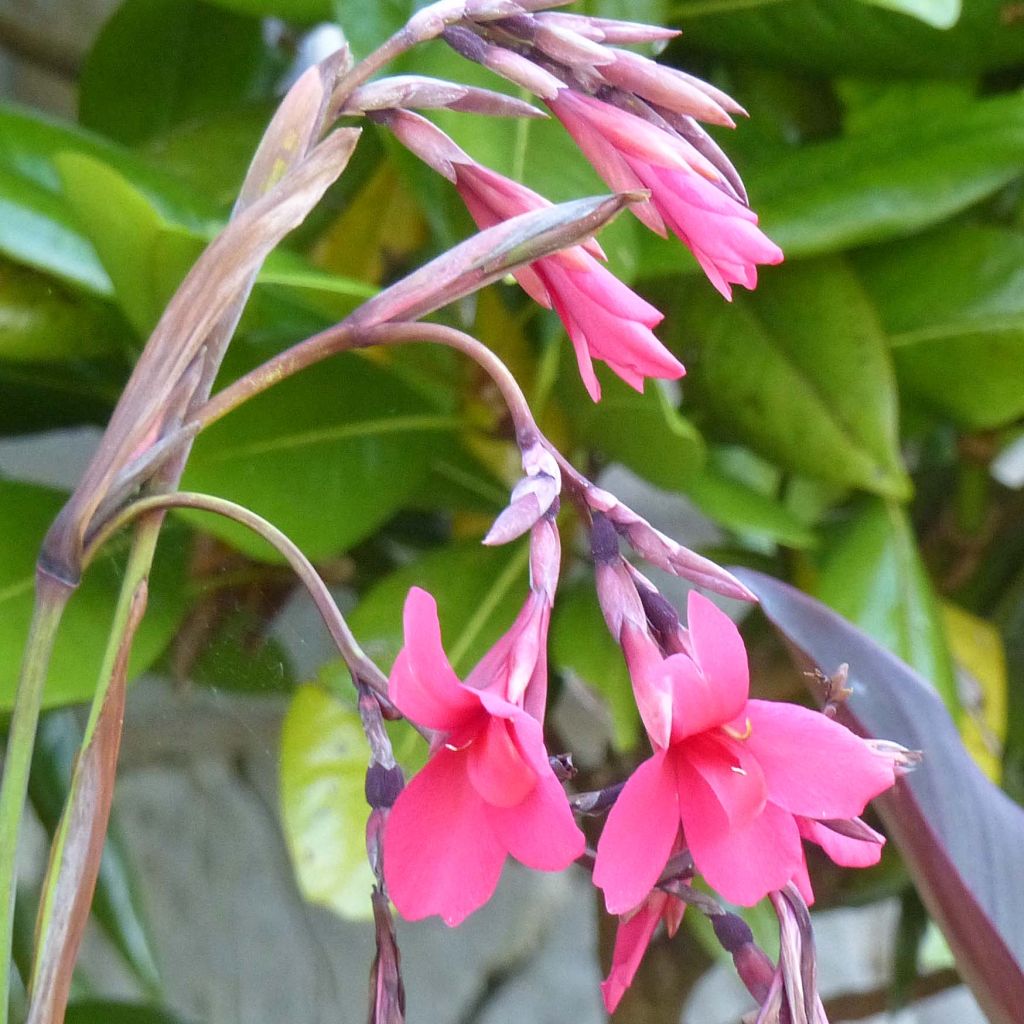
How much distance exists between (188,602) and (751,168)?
40 centimetres

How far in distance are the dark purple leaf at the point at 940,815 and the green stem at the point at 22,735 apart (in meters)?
0.19

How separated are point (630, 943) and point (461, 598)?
39cm

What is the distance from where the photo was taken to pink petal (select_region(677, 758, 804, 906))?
186 mm

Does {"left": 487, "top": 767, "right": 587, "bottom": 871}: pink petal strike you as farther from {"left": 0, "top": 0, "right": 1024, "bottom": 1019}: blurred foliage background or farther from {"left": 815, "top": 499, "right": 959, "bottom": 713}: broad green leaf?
{"left": 815, "top": 499, "right": 959, "bottom": 713}: broad green leaf

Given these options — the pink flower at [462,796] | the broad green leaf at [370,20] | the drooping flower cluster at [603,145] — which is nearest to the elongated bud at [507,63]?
the drooping flower cluster at [603,145]

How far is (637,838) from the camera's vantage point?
189 mm

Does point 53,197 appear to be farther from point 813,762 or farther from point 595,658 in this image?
point 813,762

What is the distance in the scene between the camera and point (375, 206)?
0.71 metres

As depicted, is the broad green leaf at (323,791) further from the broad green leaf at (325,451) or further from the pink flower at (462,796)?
the pink flower at (462,796)

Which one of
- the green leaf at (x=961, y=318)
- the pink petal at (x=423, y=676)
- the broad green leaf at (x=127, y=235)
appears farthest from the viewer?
the green leaf at (x=961, y=318)

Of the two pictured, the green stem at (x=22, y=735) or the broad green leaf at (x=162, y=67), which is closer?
the green stem at (x=22, y=735)

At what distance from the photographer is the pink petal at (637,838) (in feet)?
0.61

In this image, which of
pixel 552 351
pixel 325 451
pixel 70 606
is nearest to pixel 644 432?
pixel 552 351

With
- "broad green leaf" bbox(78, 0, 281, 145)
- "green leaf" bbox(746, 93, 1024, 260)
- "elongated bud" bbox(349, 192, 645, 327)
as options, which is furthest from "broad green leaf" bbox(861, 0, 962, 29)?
"broad green leaf" bbox(78, 0, 281, 145)
